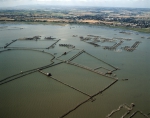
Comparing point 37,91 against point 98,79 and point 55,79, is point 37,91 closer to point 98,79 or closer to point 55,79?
point 55,79

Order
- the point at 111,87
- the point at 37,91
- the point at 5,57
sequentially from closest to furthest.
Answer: the point at 37,91 < the point at 111,87 < the point at 5,57

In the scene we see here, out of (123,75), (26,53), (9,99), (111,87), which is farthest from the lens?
(26,53)

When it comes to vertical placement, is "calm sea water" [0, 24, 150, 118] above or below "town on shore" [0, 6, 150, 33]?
below

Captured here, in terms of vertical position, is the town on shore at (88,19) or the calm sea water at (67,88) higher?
the town on shore at (88,19)

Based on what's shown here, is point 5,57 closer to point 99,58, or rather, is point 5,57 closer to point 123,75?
point 99,58

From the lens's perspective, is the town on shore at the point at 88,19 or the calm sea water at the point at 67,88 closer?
the calm sea water at the point at 67,88

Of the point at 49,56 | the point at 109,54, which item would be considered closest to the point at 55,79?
the point at 49,56

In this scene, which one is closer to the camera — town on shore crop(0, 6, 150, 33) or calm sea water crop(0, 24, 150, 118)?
calm sea water crop(0, 24, 150, 118)

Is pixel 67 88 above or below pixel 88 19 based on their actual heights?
below

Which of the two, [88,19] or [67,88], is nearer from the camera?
[67,88]

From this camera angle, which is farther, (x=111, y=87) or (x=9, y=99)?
(x=111, y=87)

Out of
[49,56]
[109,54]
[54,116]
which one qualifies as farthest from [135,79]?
[49,56]
